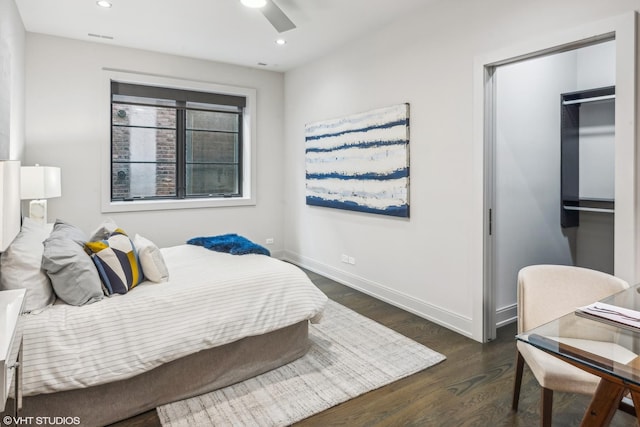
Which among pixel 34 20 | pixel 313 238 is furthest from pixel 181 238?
pixel 34 20

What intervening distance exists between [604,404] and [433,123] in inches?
94.4

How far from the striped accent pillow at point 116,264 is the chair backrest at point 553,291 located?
223 centimetres

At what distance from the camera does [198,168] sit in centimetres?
514

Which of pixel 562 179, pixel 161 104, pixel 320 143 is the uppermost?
pixel 161 104

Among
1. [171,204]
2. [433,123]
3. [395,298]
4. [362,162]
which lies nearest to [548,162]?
[433,123]

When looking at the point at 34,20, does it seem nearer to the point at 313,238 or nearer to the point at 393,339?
the point at 313,238

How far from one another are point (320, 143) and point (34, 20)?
10.00ft

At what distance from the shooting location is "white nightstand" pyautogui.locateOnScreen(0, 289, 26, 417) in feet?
3.74

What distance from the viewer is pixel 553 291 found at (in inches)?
81.7

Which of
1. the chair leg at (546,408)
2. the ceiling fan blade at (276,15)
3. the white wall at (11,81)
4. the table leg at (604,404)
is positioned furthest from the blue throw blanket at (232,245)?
the table leg at (604,404)

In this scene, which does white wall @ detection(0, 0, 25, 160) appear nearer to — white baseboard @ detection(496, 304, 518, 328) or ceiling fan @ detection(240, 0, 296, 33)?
ceiling fan @ detection(240, 0, 296, 33)

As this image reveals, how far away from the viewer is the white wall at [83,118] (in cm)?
395

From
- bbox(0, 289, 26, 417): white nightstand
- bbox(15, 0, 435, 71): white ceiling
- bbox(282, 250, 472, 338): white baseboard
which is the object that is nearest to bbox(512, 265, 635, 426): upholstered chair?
bbox(282, 250, 472, 338): white baseboard

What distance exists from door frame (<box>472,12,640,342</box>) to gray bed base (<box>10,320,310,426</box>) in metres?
1.44
